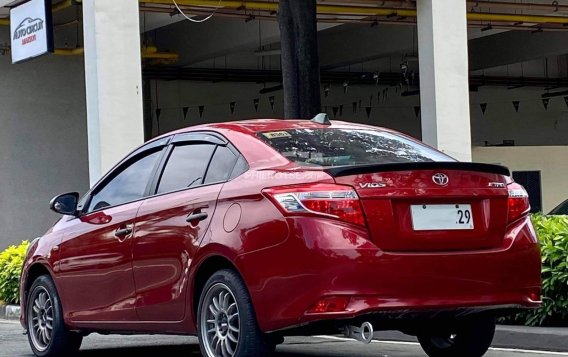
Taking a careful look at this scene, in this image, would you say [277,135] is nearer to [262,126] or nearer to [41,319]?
[262,126]

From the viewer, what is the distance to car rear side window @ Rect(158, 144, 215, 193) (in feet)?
23.7

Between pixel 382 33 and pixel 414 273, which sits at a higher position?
pixel 382 33

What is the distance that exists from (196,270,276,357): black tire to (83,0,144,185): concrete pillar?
8.62 m

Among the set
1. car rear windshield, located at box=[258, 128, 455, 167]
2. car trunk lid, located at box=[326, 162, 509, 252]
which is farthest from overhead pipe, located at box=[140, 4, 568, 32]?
car trunk lid, located at box=[326, 162, 509, 252]

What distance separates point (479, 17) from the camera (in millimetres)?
20109

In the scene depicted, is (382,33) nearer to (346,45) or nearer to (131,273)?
(346,45)

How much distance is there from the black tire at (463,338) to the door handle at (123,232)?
208cm

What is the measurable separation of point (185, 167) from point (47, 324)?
6.69ft

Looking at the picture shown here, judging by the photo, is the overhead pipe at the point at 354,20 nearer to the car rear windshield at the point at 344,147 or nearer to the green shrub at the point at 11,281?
the green shrub at the point at 11,281

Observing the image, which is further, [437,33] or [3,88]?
[3,88]

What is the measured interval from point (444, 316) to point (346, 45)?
20.9m

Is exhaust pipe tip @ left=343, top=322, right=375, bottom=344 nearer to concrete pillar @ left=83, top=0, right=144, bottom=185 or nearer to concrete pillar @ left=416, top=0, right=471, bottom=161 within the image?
concrete pillar @ left=83, top=0, right=144, bottom=185

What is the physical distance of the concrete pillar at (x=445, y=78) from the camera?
55.4ft

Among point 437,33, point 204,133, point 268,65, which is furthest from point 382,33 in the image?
point 204,133
